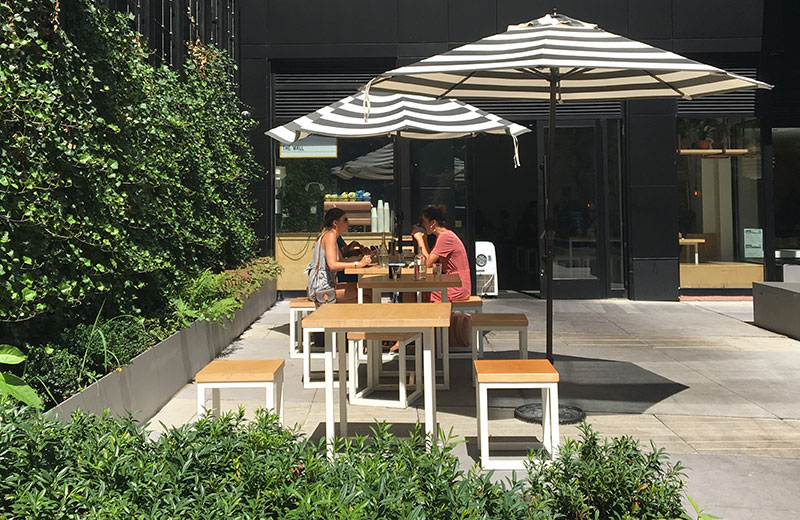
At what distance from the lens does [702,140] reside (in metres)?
14.7

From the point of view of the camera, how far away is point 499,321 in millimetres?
6699

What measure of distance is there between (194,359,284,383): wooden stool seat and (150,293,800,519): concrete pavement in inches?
20.6

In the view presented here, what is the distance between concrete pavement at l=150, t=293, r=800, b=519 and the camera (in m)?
4.62

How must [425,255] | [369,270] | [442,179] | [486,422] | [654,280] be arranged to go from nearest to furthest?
[486,422]
[369,270]
[425,255]
[654,280]
[442,179]

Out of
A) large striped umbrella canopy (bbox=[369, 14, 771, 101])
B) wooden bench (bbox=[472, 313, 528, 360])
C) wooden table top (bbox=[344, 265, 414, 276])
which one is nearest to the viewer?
large striped umbrella canopy (bbox=[369, 14, 771, 101])

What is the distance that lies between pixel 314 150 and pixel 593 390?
29.3 ft

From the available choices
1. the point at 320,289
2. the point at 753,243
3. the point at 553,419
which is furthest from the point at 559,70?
the point at 753,243

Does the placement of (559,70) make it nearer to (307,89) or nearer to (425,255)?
(425,255)

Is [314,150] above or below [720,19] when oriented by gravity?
below

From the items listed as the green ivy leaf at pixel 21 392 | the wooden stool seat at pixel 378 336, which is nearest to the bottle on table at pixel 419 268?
the wooden stool seat at pixel 378 336

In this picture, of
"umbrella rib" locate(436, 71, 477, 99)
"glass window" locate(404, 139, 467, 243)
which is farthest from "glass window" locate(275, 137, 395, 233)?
"umbrella rib" locate(436, 71, 477, 99)

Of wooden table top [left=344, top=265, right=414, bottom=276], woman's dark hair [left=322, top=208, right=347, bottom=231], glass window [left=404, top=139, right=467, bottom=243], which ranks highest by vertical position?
glass window [left=404, top=139, right=467, bottom=243]

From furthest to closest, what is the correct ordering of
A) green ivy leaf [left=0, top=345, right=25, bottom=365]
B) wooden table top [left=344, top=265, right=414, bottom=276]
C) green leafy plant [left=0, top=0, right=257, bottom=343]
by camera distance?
1. wooden table top [left=344, top=265, right=414, bottom=276]
2. green leafy plant [left=0, top=0, right=257, bottom=343]
3. green ivy leaf [left=0, top=345, right=25, bottom=365]

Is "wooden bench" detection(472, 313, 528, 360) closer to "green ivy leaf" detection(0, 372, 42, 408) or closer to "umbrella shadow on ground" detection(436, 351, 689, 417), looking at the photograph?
"umbrella shadow on ground" detection(436, 351, 689, 417)
